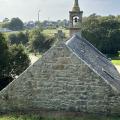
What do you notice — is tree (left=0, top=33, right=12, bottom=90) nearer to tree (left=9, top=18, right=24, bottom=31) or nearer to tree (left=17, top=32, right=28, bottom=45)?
tree (left=17, top=32, right=28, bottom=45)

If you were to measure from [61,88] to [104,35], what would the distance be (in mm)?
62371

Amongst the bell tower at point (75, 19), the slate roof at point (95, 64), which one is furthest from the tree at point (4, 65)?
the slate roof at point (95, 64)

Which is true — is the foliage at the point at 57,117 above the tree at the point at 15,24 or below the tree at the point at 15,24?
below

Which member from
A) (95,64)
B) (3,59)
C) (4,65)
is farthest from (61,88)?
(4,65)

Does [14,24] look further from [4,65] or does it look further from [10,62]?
[4,65]

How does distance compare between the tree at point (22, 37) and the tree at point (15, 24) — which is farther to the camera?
the tree at point (15, 24)

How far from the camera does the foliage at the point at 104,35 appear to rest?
7912cm

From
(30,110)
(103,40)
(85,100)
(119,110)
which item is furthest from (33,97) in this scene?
(103,40)

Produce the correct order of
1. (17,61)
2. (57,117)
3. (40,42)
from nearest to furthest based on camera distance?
(57,117) < (17,61) < (40,42)

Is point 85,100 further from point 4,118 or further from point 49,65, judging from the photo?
point 4,118

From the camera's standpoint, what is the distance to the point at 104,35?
80.7m

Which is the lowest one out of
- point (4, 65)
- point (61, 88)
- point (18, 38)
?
point (4, 65)

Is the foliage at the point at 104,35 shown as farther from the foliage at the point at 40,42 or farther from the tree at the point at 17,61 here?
the tree at the point at 17,61

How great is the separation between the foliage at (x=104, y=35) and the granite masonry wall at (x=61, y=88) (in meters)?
59.4
